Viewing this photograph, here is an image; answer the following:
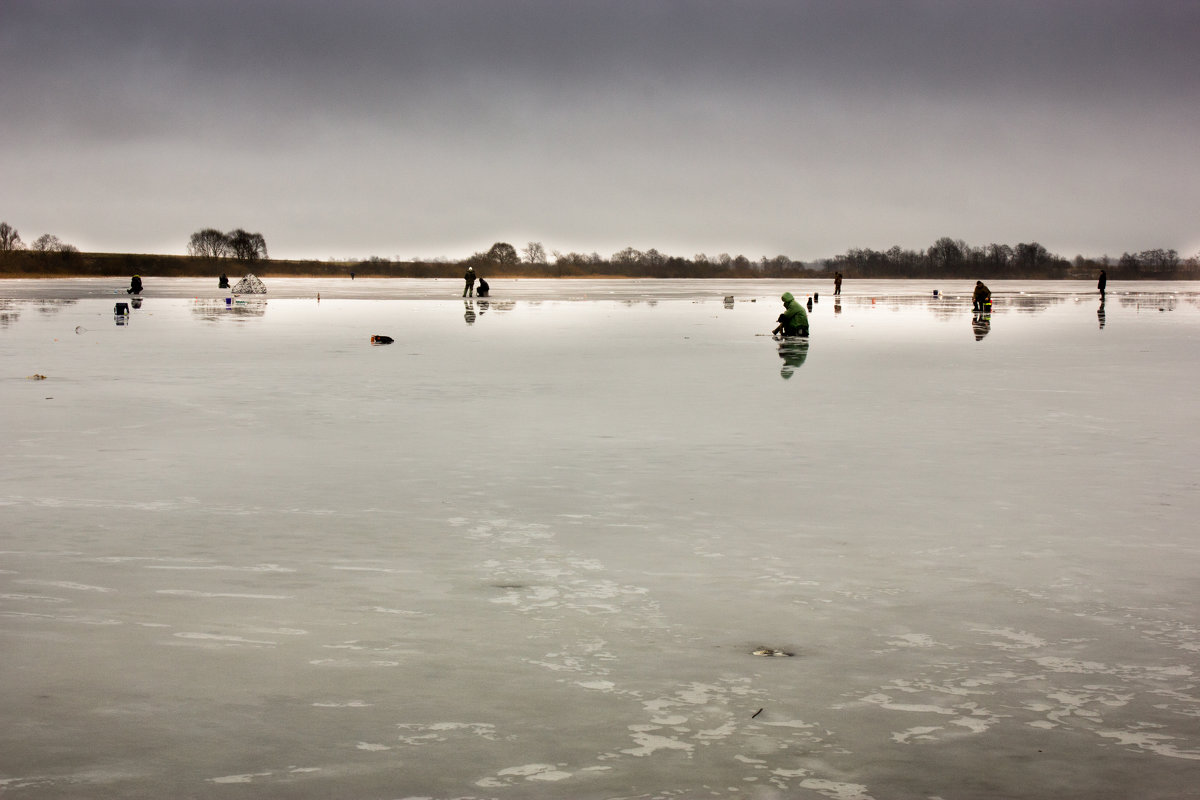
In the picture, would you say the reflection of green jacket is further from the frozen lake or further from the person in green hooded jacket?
the frozen lake

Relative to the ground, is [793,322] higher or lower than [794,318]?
lower

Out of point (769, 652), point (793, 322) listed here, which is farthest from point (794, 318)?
point (769, 652)

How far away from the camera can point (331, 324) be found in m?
41.9

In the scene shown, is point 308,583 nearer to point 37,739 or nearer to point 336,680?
point 336,680

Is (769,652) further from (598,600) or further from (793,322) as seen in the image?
(793,322)

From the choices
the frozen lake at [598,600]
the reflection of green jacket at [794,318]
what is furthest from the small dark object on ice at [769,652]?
the reflection of green jacket at [794,318]

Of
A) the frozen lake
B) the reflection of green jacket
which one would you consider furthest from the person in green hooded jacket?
the frozen lake

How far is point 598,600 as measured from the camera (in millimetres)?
7191

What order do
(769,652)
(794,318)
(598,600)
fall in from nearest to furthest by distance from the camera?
1. (769,652)
2. (598,600)
3. (794,318)

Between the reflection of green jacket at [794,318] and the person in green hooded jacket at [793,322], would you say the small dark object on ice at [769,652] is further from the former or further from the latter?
the reflection of green jacket at [794,318]

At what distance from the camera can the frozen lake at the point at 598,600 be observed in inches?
191

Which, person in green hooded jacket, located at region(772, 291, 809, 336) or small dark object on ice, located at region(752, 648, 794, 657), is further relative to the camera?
person in green hooded jacket, located at region(772, 291, 809, 336)

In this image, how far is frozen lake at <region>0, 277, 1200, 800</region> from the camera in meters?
4.85

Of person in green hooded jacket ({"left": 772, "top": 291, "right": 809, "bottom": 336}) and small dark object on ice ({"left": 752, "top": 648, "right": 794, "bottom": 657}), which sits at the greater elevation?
person in green hooded jacket ({"left": 772, "top": 291, "right": 809, "bottom": 336})
